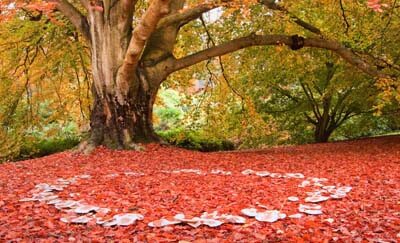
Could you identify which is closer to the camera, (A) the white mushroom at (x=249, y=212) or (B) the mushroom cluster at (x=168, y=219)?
(B) the mushroom cluster at (x=168, y=219)

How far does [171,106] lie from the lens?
17.0 metres

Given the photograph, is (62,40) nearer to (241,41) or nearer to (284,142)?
(241,41)

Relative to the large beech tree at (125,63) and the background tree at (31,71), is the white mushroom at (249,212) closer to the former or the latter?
the large beech tree at (125,63)

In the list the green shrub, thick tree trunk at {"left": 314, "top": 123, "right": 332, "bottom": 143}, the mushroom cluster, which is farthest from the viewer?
the green shrub

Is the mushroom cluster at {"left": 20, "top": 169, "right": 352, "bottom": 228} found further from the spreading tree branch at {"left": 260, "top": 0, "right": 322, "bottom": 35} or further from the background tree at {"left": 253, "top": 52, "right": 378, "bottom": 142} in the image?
the background tree at {"left": 253, "top": 52, "right": 378, "bottom": 142}

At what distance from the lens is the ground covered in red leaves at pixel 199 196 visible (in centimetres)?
272

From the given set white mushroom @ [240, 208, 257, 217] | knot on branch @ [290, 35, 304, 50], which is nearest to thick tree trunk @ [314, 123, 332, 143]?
knot on branch @ [290, 35, 304, 50]

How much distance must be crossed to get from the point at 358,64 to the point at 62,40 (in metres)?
5.84

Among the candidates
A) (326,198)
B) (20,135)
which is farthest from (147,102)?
(326,198)

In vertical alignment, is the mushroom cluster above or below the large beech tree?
below

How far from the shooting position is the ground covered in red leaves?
8.92ft

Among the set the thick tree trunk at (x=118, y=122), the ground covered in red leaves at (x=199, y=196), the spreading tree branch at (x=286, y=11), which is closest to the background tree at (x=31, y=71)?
the thick tree trunk at (x=118, y=122)

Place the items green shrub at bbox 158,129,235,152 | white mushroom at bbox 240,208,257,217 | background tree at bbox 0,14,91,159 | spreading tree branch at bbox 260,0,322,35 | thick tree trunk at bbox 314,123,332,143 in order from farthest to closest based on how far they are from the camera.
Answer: green shrub at bbox 158,129,235,152, thick tree trunk at bbox 314,123,332,143, background tree at bbox 0,14,91,159, spreading tree branch at bbox 260,0,322,35, white mushroom at bbox 240,208,257,217

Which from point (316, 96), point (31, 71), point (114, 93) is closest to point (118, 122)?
point (114, 93)
